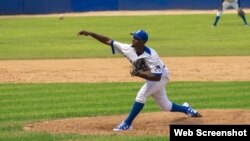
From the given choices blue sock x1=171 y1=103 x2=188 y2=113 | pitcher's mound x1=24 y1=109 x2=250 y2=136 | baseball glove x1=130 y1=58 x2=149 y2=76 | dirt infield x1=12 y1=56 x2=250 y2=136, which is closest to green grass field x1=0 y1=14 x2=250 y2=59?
dirt infield x1=12 y1=56 x2=250 y2=136

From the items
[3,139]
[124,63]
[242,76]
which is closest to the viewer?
[3,139]

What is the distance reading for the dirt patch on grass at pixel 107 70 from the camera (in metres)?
17.9

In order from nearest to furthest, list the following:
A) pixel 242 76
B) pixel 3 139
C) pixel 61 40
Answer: pixel 3 139 → pixel 242 76 → pixel 61 40

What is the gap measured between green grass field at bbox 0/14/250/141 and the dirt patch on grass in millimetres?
970

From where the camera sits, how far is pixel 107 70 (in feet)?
63.9

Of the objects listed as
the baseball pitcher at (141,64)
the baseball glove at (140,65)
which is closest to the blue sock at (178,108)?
the baseball pitcher at (141,64)

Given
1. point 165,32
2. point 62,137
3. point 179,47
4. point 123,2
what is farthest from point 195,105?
point 123,2

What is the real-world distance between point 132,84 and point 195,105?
332cm

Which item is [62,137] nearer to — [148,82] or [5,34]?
[148,82]

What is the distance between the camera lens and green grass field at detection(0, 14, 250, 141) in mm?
12852

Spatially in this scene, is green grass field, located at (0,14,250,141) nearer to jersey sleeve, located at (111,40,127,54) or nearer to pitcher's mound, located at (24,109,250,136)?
pitcher's mound, located at (24,109,250,136)

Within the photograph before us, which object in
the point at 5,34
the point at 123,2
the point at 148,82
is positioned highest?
the point at 148,82

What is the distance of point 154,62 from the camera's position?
11.0 m

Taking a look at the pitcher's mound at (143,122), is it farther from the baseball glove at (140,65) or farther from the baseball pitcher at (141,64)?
the baseball glove at (140,65)
